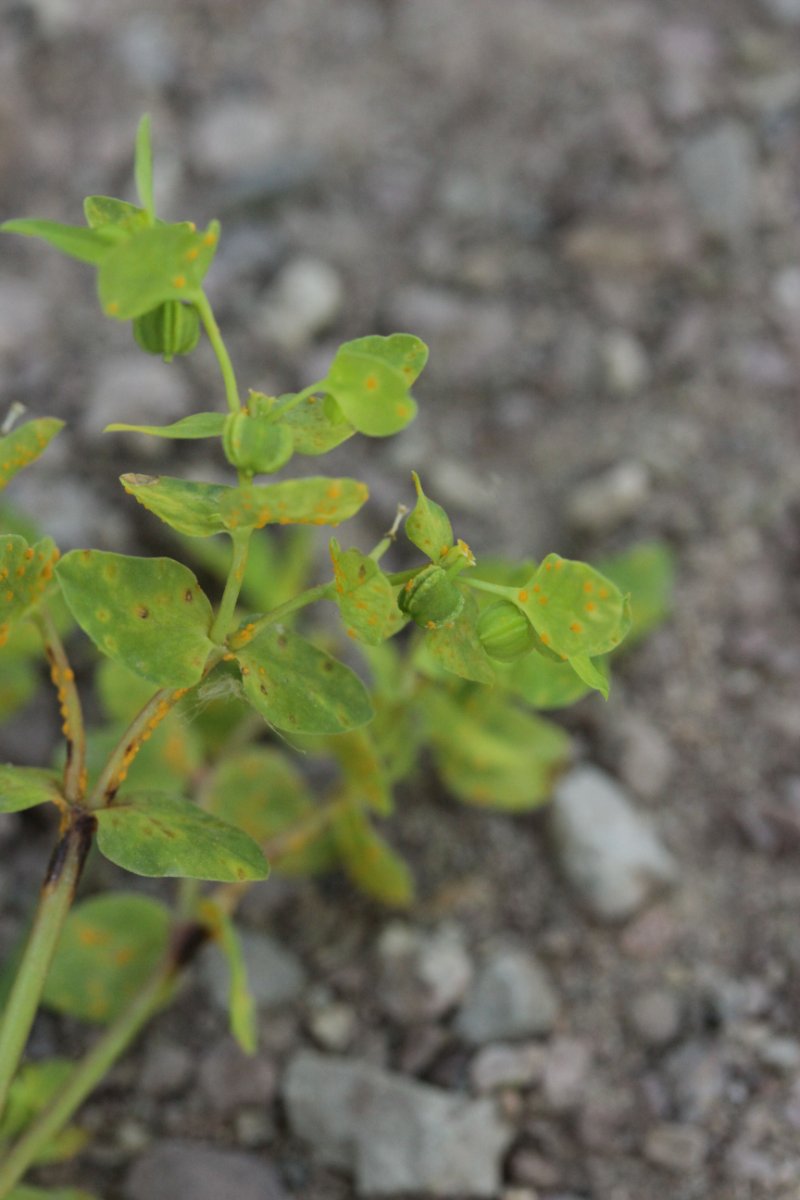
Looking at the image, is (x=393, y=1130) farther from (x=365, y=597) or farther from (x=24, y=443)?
(x=24, y=443)

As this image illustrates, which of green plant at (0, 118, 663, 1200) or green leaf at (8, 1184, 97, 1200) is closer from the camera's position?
green plant at (0, 118, 663, 1200)

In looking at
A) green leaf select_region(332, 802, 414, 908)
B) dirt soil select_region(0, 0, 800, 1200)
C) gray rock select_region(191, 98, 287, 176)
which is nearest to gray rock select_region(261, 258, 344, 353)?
dirt soil select_region(0, 0, 800, 1200)

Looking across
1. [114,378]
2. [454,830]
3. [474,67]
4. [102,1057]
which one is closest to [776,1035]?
[454,830]

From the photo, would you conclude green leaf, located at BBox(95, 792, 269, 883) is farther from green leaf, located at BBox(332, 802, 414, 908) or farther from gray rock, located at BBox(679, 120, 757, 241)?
gray rock, located at BBox(679, 120, 757, 241)

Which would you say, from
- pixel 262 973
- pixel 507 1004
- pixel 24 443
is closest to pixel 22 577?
pixel 24 443

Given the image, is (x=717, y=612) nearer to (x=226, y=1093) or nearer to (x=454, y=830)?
(x=454, y=830)

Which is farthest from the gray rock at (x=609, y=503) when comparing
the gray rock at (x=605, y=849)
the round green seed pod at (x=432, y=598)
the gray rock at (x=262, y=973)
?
the round green seed pod at (x=432, y=598)
